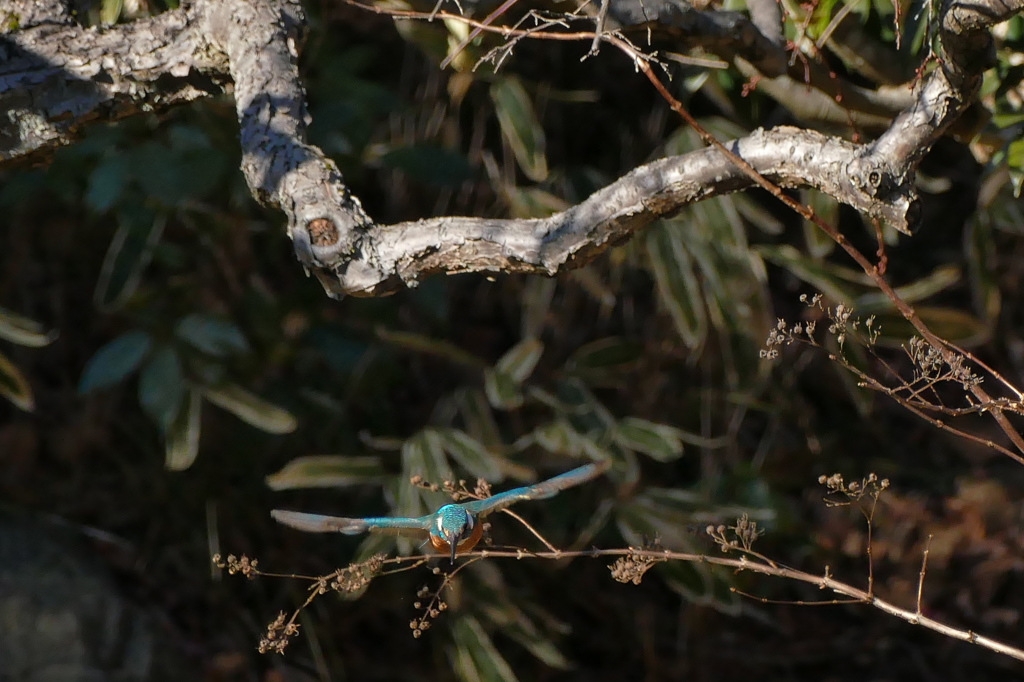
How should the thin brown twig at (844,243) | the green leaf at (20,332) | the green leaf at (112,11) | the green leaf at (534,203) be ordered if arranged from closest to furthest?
the thin brown twig at (844,243)
the green leaf at (112,11)
the green leaf at (20,332)
the green leaf at (534,203)

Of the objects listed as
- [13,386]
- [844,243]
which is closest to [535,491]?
[844,243]

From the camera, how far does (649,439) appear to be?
1814mm

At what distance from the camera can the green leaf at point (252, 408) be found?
1.70 m

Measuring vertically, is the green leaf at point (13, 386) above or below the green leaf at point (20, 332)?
below

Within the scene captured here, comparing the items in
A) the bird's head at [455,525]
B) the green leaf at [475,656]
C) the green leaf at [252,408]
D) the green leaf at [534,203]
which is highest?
the bird's head at [455,525]

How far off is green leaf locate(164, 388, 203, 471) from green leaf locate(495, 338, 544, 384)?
548mm

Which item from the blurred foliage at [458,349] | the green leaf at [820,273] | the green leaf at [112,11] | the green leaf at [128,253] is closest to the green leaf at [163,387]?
the blurred foliage at [458,349]

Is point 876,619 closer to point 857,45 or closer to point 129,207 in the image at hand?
point 857,45

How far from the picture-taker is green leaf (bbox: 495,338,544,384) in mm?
1838

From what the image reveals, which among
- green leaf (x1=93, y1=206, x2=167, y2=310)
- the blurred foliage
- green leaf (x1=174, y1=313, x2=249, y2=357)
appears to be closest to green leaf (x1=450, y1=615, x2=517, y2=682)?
the blurred foliage

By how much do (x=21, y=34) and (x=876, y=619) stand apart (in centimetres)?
211

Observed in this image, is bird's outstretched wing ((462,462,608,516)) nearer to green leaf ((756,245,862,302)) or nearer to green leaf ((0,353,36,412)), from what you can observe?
green leaf ((0,353,36,412))

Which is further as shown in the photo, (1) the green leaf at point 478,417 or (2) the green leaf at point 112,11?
(1) the green leaf at point 478,417

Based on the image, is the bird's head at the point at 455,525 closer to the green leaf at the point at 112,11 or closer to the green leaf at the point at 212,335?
the green leaf at the point at 112,11
